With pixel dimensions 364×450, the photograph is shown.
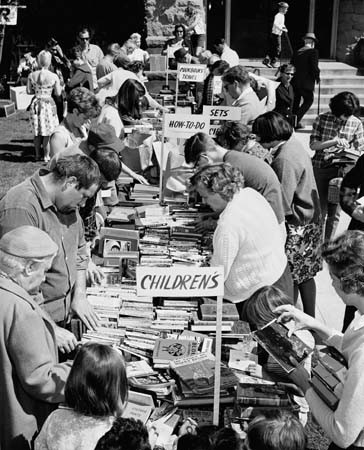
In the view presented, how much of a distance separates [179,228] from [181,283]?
2.14m

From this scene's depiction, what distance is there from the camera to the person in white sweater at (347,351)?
259 cm

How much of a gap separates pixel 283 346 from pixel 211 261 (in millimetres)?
1066

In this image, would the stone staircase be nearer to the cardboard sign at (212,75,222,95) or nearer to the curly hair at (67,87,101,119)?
the cardboard sign at (212,75,222,95)

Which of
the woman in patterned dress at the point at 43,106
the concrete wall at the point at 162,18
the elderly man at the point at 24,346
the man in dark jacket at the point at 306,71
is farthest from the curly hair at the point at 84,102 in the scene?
the concrete wall at the point at 162,18

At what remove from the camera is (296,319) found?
3.41 metres

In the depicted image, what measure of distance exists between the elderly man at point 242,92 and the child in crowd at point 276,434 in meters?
5.37

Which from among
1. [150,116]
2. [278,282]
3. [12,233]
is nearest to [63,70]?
[150,116]

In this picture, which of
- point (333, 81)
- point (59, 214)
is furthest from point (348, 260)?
point (333, 81)

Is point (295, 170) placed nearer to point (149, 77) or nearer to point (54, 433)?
point (54, 433)

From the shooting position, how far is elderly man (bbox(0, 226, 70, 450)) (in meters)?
2.81

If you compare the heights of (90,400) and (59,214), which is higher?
(59,214)

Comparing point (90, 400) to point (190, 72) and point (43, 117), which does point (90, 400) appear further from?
point (43, 117)

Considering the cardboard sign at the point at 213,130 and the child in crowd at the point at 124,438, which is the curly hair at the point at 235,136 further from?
the child in crowd at the point at 124,438

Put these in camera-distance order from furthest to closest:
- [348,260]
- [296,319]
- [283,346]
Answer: [296,319] → [283,346] → [348,260]
